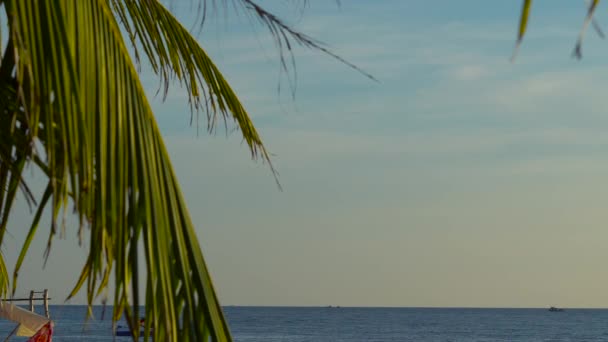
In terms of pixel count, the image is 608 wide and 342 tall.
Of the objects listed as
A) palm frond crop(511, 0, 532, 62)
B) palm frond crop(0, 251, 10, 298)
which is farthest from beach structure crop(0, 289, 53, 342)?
palm frond crop(511, 0, 532, 62)

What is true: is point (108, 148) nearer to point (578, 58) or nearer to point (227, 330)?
point (227, 330)

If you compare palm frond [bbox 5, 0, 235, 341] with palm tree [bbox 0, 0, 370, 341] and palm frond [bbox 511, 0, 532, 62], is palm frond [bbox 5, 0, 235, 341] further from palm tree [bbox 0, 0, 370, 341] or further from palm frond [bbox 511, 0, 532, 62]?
palm frond [bbox 511, 0, 532, 62]

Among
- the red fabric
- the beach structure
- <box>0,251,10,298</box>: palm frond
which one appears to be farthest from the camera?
the red fabric

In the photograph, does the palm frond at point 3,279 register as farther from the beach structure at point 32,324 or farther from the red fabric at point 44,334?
the red fabric at point 44,334

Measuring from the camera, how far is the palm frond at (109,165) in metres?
1.75

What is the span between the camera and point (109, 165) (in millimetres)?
1803

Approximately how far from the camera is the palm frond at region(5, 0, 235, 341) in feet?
5.75

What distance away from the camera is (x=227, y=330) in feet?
6.06

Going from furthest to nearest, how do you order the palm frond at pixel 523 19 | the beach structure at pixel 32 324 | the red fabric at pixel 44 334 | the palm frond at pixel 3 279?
the red fabric at pixel 44 334 → the beach structure at pixel 32 324 → the palm frond at pixel 3 279 → the palm frond at pixel 523 19

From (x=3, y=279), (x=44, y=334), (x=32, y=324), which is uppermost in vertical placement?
(x=3, y=279)

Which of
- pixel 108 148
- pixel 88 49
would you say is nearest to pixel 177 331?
pixel 108 148

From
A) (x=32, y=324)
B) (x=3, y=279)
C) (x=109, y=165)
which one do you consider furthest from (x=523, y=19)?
(x=32, y=324)

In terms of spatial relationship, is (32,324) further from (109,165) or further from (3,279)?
(109,165)

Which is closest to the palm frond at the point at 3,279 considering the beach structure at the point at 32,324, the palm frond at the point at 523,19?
the palm frond at the point at 523,19
